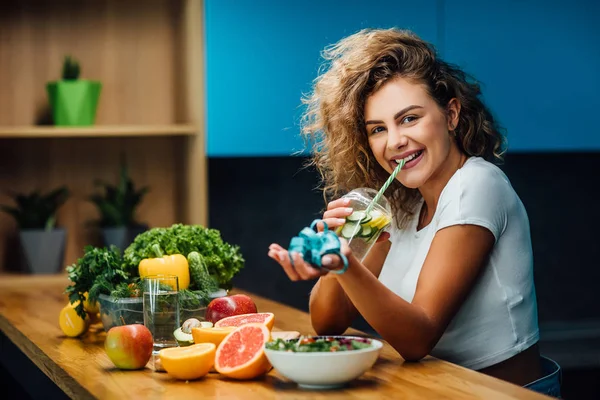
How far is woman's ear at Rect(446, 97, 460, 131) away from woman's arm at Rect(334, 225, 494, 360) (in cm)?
32

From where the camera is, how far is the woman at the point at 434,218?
5.87 feet

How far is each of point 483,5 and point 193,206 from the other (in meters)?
1.26

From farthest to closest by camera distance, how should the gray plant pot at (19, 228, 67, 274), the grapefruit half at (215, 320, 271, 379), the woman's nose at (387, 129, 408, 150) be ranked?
the gray plant pot at (19, 228, 67, 274) < the woman's nose at (387, 129, 408, 150) < the grapefruit half at (215, 320, 271, 379)

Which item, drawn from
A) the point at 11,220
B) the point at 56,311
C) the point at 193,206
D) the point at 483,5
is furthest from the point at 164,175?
the point at 483,5

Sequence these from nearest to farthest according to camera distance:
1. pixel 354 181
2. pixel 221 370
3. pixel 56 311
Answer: pixel 221 370 → pixel 354 181 → pixel 56 311

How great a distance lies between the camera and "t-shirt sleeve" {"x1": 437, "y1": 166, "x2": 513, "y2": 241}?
6.09 feet

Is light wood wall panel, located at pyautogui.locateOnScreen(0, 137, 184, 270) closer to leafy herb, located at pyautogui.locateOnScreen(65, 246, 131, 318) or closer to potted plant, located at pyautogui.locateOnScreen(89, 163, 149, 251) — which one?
potted plant, located at pyautogui.locateOnScreen(89, 163, 149, 251)

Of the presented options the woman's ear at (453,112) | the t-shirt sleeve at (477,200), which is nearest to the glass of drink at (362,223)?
the t-shirt sleeve at (477,200)

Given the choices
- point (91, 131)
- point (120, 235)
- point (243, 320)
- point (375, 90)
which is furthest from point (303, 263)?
point (120, 235)

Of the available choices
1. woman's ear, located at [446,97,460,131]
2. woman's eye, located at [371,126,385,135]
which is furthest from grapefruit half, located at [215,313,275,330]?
woman's ear, located at [446,97,460,131]

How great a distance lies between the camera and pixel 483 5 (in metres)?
3.26

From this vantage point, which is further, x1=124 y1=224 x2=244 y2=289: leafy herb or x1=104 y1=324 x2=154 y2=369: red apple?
x1=124 y1=224 x2=244 y2=289: leafy herb

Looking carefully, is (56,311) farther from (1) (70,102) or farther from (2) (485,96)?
(2) (485,96)

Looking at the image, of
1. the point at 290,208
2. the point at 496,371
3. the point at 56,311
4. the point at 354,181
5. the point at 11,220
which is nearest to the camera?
the point at 496,371
